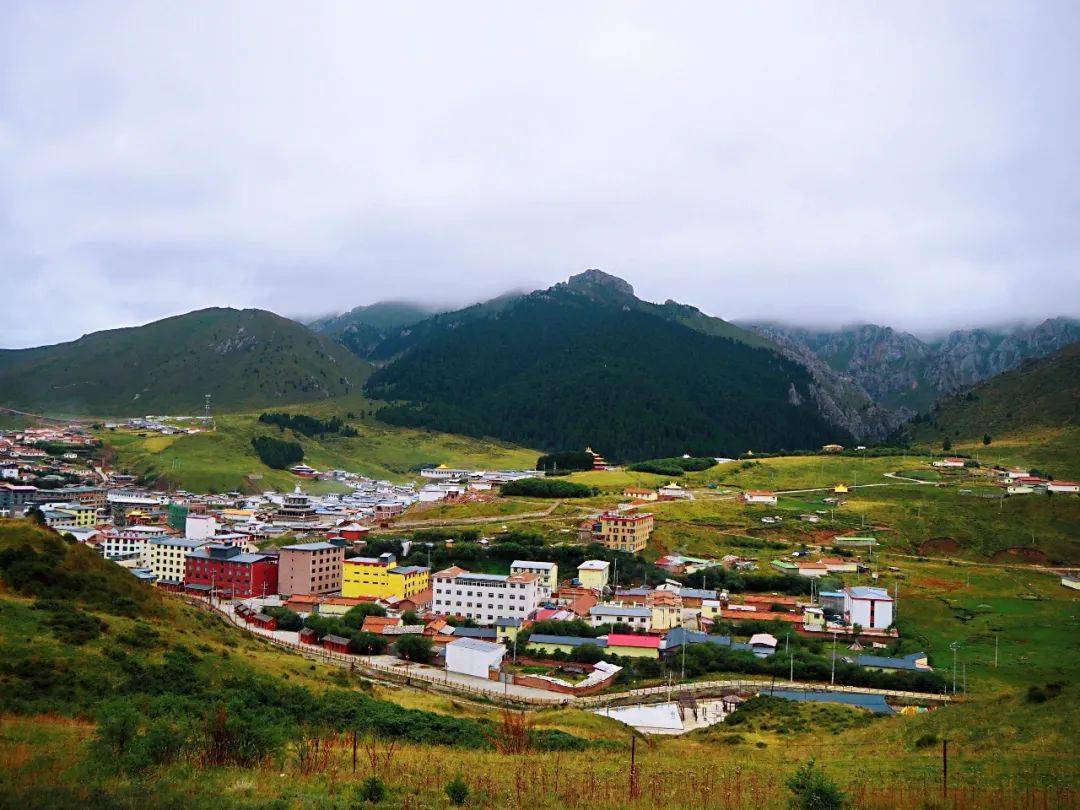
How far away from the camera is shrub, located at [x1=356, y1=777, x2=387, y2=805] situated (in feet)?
39.2

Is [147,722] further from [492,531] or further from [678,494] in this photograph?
[678,494]

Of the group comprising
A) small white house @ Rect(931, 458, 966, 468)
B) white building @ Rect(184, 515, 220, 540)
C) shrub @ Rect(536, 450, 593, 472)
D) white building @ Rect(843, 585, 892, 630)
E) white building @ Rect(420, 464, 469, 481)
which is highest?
small white house @ Rect(931, 458, 966, 468)

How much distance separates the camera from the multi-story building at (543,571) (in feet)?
194

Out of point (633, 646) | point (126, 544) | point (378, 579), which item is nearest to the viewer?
point (633, 646)

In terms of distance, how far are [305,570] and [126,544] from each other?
864 inches

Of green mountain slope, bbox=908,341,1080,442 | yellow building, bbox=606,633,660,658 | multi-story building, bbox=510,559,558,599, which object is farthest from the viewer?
green mountain slope, bbox=908,341,1080,442

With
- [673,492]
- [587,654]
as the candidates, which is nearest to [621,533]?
[587,654]

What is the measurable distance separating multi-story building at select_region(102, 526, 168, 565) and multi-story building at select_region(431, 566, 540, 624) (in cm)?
3030

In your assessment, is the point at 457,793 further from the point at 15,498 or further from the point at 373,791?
the point at 15,498

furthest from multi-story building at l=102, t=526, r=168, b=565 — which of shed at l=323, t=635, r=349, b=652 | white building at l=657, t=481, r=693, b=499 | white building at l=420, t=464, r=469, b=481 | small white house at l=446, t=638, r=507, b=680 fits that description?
white building at l=420, t=464, r=469, b=481

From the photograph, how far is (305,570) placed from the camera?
62156mm

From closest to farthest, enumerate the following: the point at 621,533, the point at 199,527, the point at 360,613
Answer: the point at 360,613, the point at 621,533, the point at 199,527

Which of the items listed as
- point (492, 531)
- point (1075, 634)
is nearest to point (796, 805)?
point (1075, 634)

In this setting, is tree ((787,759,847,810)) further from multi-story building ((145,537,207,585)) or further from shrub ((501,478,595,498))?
shrub ((501,478,595,498))
